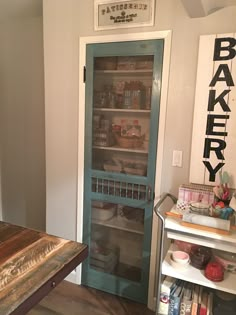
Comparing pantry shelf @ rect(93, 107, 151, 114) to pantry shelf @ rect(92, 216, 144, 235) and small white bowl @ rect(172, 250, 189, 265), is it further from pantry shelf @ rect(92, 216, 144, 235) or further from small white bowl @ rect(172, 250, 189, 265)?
small white bowl @ rect(172, 250, 189, 265)

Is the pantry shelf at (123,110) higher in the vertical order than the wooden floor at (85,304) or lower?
higher

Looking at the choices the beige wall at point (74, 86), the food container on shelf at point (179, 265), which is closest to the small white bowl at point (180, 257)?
the food container on shelf at point (179, 265)

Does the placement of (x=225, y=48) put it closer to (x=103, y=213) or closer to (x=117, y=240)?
(x=103, y=213)

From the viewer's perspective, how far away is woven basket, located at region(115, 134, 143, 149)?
2.18 m

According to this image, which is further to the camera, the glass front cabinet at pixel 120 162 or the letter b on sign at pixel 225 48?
the glass front cabinet at pixel 120 162

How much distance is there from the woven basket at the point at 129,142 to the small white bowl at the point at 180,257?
0.87m

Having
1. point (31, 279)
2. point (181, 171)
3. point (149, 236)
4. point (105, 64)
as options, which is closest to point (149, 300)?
point (149, 236)

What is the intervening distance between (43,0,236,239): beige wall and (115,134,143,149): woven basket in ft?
0.85

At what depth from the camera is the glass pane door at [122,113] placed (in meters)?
2.13

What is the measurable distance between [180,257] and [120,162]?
91 centimetres

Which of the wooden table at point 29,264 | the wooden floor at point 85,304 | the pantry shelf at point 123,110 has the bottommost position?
the wooden floor at point 85,304

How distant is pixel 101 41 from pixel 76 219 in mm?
1544

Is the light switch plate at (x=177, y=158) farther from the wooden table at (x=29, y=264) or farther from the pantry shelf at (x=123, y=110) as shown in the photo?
the wooden table at (x=29, y=264)

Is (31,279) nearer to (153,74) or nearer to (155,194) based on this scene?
(155,194)
